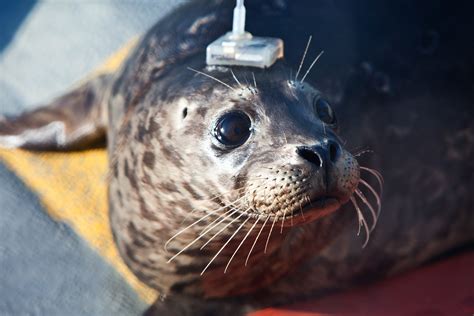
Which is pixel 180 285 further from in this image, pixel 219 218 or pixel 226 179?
pixel 226 179

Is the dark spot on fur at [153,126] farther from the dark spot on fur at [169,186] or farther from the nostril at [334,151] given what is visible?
the nostril at [334,151]

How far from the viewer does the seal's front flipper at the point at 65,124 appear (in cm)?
386

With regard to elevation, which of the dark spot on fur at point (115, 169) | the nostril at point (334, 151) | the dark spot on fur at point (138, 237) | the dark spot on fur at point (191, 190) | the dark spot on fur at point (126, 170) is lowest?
the dark spot on fur at point (138, 237)

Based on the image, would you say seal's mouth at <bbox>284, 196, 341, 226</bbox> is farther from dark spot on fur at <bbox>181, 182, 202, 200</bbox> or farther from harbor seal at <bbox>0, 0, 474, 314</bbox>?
dark spot on fur at <bbox>181, 182, 202, 200</bbox>

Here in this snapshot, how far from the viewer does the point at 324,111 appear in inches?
109

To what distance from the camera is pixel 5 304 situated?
10.7 feet

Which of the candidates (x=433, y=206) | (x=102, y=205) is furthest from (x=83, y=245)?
(x=433, y=206)

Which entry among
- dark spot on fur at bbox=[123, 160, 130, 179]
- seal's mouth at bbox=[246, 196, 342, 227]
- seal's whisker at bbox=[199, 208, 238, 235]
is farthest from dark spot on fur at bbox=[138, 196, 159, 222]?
seal's mouth at bbox=[246, 196, 342, 227]

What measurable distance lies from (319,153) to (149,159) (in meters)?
0.70

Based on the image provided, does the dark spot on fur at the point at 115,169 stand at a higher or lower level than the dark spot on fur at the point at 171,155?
lower

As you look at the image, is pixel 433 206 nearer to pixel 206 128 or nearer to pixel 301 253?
pixel 301 253

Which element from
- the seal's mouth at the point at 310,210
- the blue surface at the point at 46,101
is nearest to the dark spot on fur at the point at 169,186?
the seal's mouth at the point at 310,210

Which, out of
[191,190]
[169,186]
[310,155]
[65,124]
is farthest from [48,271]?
[310,155]

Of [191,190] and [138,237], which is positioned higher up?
[191,190]
